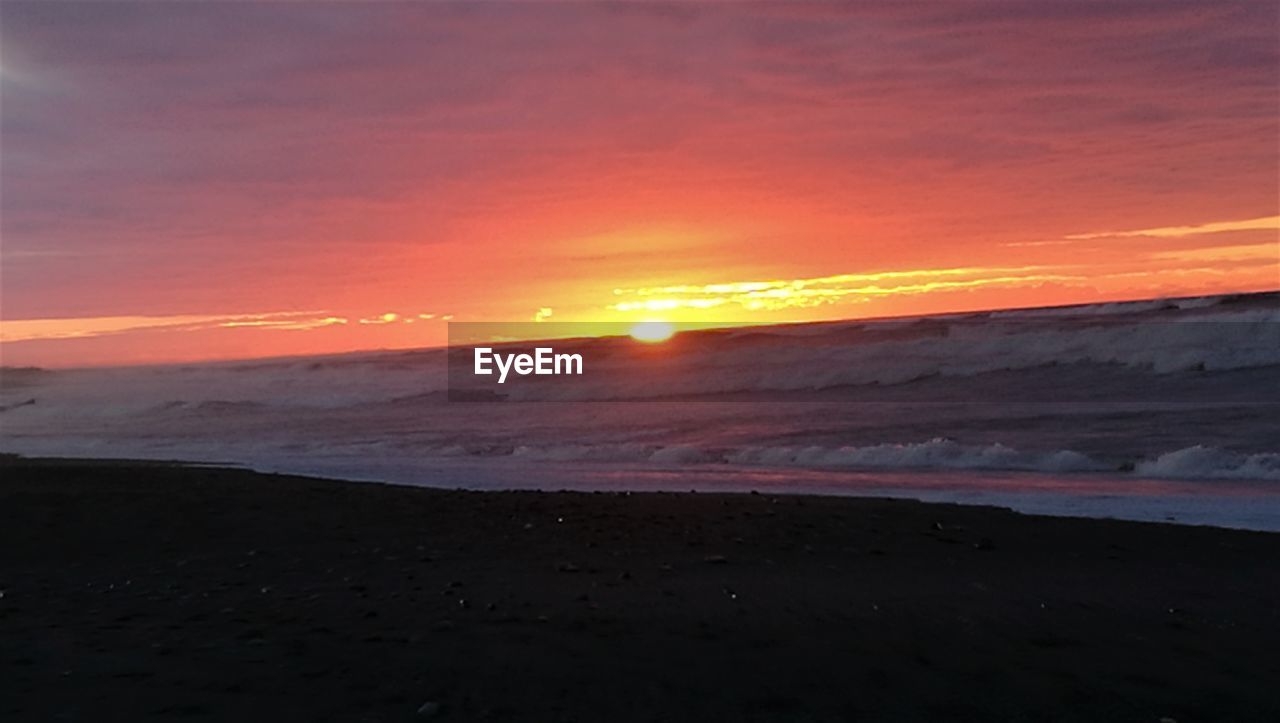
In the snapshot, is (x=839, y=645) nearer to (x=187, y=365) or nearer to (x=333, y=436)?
(x=333, y=436)

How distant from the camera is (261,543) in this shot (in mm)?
8773

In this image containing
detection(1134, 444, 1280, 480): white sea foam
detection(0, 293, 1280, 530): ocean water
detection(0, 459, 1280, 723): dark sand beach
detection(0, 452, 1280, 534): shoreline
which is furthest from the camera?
detection(0, 293, 1280, 530): ocean water

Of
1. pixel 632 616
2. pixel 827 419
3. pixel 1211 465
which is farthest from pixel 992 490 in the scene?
pixel 827 419

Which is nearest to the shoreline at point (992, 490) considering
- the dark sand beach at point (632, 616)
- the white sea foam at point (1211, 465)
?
the white sea foam at point (1211, 465)

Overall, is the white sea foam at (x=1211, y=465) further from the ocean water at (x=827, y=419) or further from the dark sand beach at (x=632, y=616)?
the dark sand beach at (x=632, y=616)

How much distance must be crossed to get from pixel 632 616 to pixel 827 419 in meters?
17.2

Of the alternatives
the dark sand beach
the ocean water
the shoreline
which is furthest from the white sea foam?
the dark sand beach

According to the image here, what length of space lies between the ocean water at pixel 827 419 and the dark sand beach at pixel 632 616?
3.15 metres

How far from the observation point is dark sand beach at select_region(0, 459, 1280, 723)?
4609mm

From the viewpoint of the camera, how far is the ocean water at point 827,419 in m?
13.9

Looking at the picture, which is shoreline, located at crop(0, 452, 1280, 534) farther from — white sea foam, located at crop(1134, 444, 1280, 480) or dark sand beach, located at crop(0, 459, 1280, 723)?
dark sand beach, located at crop(0, 459, 1280, 723)

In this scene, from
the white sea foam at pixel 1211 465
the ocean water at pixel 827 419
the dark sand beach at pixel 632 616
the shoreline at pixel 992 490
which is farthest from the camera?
the ocean water at pixel 827 419

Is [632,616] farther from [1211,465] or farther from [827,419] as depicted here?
[827,419]

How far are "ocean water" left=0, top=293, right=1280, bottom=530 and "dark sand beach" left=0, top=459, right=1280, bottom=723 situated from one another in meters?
3.15
